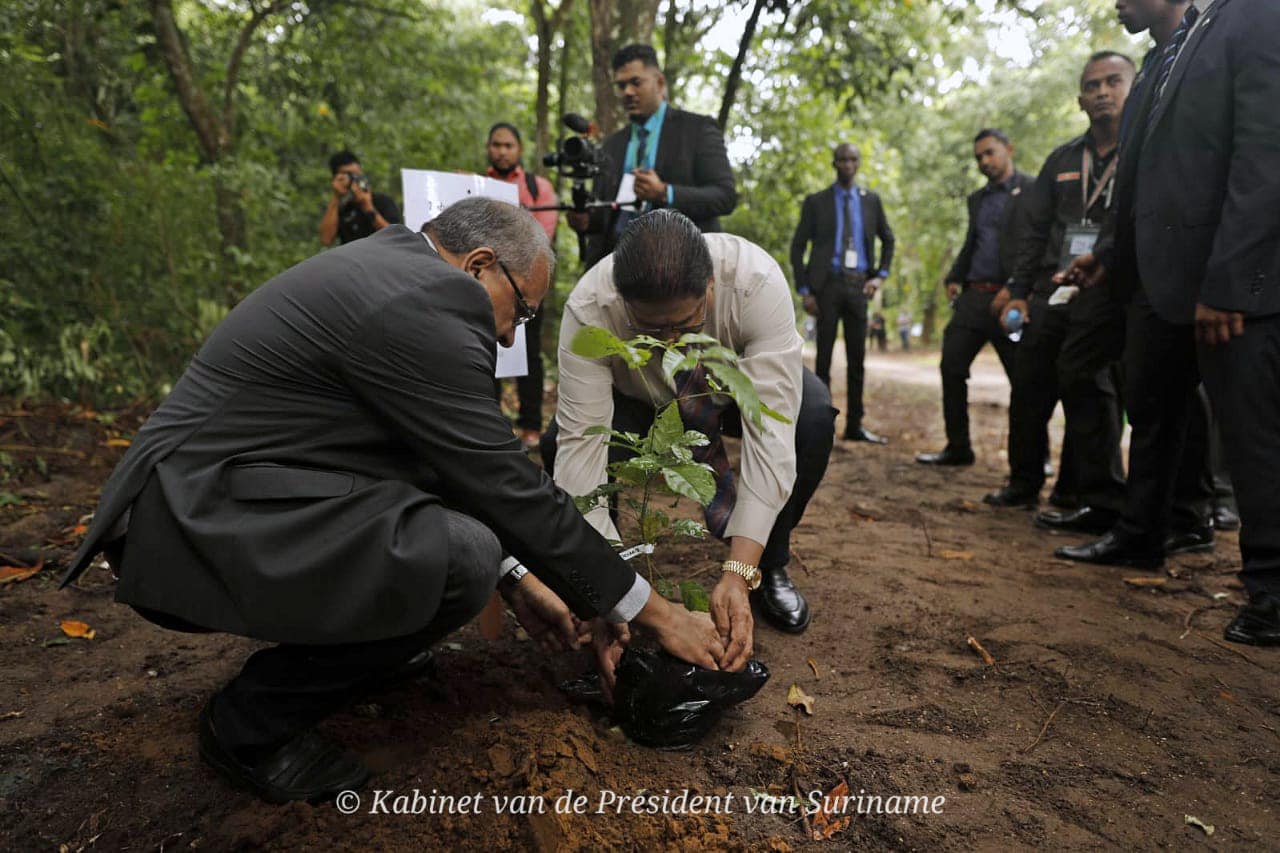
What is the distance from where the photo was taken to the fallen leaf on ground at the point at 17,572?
2546 millimetres

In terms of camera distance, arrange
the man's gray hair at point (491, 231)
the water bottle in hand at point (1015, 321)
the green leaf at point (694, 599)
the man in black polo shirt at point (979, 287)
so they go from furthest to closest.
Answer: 1. the man in black polo shirt at point (979, 287)
2. the water bottle in hand at point (1015, 321)
3. the green leaf at point (694, 599)
4. the man's gray hair at point (491, 231)

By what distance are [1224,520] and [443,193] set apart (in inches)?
158

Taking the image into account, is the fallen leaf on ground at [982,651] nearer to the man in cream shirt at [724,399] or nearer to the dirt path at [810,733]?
the dirt path at [810,733]

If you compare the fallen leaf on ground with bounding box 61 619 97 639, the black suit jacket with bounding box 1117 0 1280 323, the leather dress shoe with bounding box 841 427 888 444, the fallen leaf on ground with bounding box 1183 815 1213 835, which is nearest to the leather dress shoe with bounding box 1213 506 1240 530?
the black suit jacket with bounding box 1117 0 1280 323

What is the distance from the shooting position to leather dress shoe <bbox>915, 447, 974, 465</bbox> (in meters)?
4.86

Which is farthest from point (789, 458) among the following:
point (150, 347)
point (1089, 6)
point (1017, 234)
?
point (1089, 6)

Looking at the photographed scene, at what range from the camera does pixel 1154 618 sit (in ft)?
7.92

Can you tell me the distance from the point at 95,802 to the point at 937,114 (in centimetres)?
1816

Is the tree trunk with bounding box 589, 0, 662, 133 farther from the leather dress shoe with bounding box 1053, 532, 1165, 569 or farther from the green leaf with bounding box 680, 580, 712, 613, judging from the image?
the green leaf with bounding box 680, 580, 712, 613

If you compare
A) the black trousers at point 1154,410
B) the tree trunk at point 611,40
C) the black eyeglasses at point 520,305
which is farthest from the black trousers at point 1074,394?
the tree trunk at point 611,40

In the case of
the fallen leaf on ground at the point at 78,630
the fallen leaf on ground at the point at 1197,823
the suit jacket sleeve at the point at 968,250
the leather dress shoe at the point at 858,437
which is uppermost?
the suit jacket sleeve at the point at 968,250

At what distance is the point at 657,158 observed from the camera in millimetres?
3496

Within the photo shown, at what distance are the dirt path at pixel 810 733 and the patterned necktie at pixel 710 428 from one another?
1.45 feet

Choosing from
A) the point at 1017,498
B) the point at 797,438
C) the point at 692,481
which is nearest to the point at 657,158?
the point at 797,438
